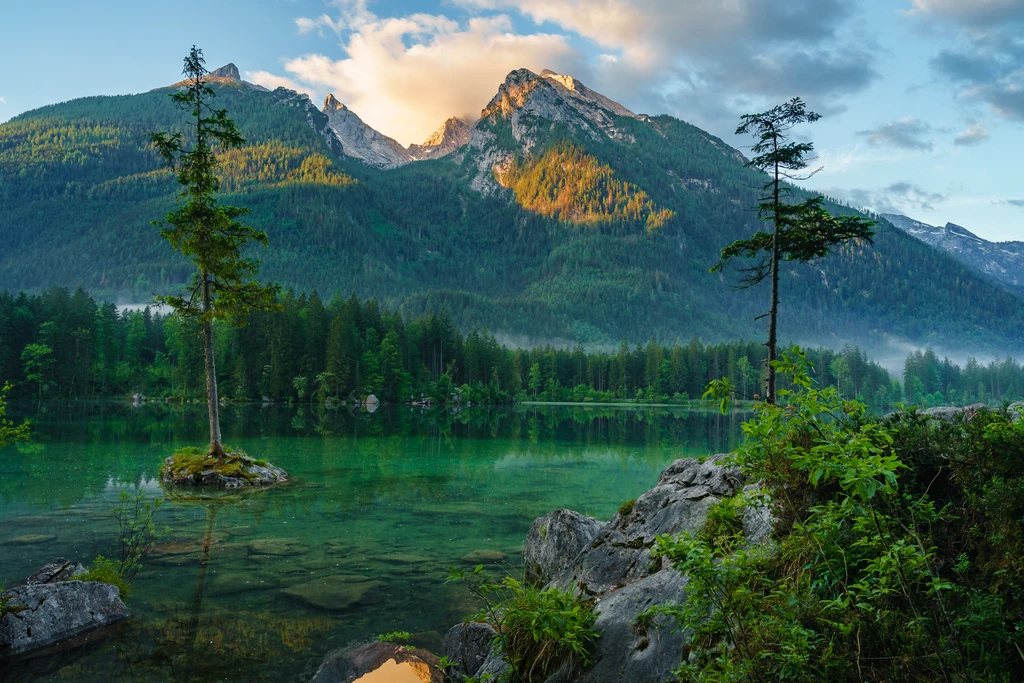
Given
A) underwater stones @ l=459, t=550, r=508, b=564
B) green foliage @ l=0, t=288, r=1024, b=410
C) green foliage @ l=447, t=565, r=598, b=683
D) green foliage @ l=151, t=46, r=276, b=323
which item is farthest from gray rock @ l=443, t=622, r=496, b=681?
green foliage @ l=0, t=288, r=1024, b=410

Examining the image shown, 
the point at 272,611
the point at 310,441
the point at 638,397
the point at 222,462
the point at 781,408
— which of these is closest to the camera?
the point at 781,408

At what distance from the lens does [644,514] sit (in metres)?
7.31

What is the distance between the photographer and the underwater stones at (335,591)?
10.7 meters

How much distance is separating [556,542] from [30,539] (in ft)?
41.4

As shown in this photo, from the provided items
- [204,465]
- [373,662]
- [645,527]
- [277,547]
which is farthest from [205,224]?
[645,527]

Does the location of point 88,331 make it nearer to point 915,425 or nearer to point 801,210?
point 801,210

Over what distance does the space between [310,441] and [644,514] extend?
3777cm

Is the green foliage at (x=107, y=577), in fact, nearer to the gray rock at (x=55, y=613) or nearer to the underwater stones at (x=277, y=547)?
the gray rock at (x=55, y=613)

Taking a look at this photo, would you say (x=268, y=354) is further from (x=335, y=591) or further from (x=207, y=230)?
(x=335, y=591)

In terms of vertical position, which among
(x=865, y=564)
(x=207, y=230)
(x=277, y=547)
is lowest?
(x=277, y=547)

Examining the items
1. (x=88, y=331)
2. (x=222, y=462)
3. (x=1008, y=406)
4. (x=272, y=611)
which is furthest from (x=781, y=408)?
(x=88, y=331)

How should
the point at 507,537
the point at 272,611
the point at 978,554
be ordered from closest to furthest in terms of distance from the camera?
the point at 978,554, the point at 272,611, the point at 507,537

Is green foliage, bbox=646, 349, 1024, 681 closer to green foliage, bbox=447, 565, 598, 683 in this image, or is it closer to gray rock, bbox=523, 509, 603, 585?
green foliage, bbox=447, 565, 598, 683

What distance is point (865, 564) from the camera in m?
4.39
